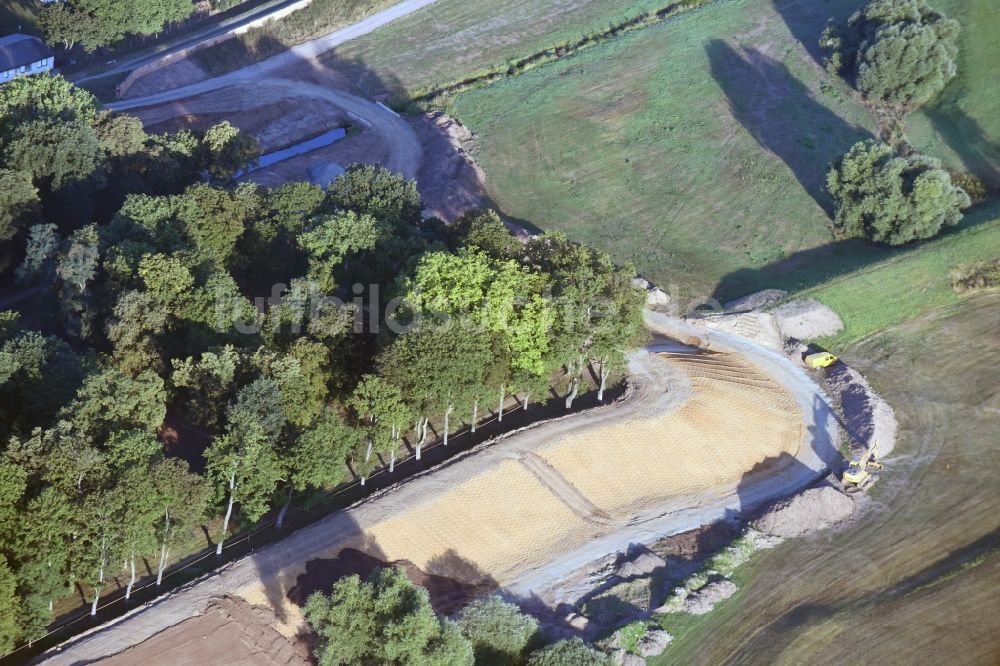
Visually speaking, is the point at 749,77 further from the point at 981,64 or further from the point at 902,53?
the point at 981,64

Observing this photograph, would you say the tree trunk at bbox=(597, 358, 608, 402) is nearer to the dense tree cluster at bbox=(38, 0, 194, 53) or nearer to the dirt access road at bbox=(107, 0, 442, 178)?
the dirt access road at bbox=(107, 0, 442, 178)

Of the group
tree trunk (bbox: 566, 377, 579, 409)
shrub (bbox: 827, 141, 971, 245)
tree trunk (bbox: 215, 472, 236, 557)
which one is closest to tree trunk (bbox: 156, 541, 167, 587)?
tree trunk (bbox: 215, 472, 236, 557)

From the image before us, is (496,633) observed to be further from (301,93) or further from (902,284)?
(301,93)

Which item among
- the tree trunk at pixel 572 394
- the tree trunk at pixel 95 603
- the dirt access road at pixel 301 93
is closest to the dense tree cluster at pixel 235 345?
the tree trunk at pixel 572 394

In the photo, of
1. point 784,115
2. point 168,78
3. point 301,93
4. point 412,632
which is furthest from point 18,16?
point 412,632

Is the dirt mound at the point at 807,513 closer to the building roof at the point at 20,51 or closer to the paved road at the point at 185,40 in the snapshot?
the paved road at the point at 185,40
